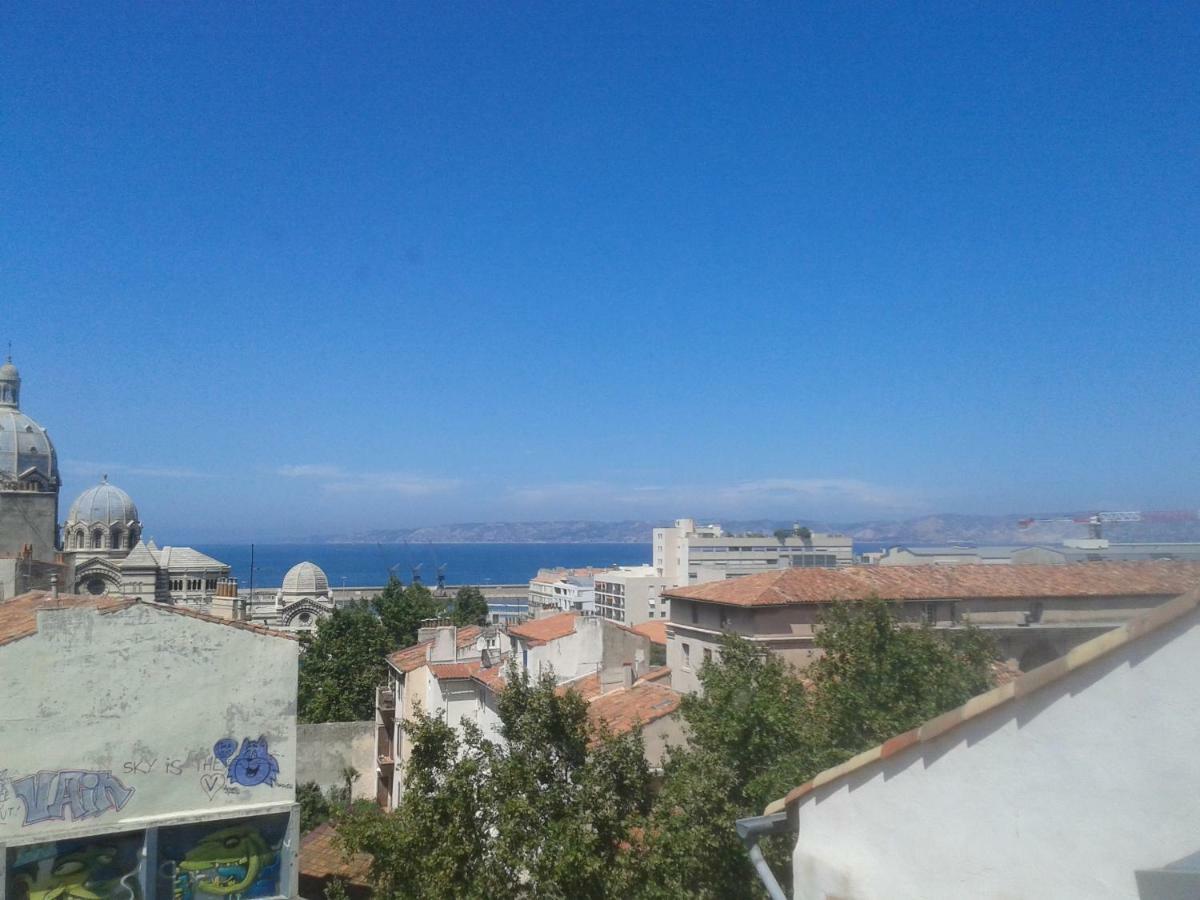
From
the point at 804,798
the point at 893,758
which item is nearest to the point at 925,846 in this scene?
the point at 893,758

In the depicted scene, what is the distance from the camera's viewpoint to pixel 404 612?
6125 centimetres

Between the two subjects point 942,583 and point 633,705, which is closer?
point 633,705

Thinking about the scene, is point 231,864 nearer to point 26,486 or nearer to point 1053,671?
point 1053,671

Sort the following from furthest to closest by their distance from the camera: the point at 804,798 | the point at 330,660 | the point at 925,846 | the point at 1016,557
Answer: the point at 330,660 → the point at 1016,557 → the point at 804,798 → the point at 925,846

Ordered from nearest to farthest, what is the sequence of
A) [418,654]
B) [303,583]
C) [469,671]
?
[469,671] < [418,654] < [303,583]

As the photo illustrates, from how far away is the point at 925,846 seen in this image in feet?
19.1

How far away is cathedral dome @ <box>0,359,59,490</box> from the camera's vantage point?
66.1 meters

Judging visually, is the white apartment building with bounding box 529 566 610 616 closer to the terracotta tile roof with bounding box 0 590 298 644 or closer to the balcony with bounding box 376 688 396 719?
the balcony with bounding box 376 688 396 719

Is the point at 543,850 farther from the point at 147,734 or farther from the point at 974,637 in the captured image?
the point at 147,734

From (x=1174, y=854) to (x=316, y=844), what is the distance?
25.0m

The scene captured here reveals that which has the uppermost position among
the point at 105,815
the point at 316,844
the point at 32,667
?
the point at 32,667

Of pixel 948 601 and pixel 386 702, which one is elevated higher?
pixel 948 601

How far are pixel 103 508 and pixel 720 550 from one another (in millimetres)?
93561

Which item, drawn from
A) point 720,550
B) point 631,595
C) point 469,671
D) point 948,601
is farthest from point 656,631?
point 720,550
